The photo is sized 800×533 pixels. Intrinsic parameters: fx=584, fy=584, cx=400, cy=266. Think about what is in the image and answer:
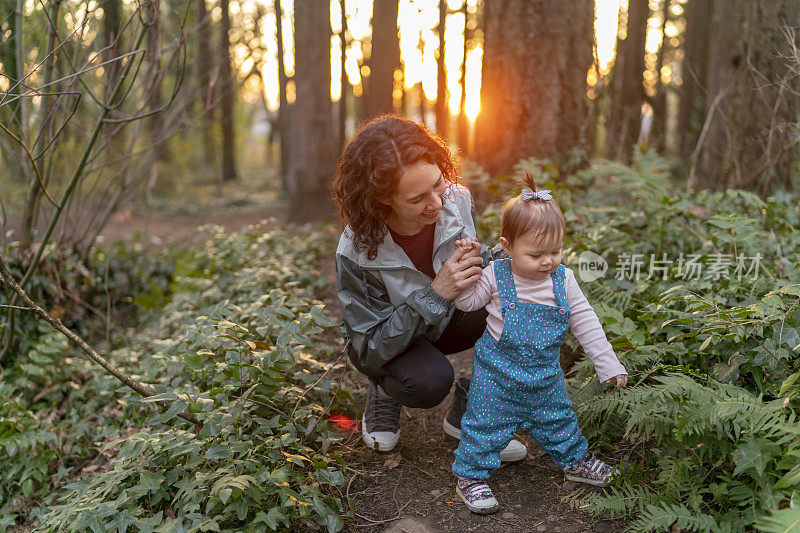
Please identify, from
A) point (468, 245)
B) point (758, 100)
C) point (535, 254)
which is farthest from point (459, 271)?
point (758, 100)

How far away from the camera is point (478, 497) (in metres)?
2.67

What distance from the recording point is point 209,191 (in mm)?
18391

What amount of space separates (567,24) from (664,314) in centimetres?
334

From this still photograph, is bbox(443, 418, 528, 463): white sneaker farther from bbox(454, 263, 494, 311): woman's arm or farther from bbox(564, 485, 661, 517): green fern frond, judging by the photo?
bbox(454, 263, 494, 311): woman's arm

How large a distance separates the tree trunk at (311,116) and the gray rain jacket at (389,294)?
6085mm

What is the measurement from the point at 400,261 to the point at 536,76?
324 centimetres

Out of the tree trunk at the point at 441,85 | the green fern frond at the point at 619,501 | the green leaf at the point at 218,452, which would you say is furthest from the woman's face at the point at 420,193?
the tree trunk at the point at 441,85

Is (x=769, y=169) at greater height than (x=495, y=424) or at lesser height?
greater

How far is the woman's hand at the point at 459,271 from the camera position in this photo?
8.84 ft

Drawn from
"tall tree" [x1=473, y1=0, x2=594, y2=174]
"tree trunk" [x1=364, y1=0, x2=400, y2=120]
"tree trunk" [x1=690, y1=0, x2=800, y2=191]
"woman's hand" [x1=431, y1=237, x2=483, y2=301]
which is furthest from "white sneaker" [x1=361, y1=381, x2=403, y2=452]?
"tree trunk" [x1=364, y1=0, x2=400, y2=120]

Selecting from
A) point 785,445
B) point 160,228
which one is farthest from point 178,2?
point 785,445

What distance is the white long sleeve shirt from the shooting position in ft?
8.34

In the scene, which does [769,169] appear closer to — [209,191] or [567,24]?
[567,24]

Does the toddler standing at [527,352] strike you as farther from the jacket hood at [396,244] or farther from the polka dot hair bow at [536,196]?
the jacket hood at [396,244]
